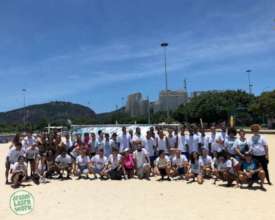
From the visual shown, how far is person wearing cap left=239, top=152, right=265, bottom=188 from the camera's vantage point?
31.3 feet

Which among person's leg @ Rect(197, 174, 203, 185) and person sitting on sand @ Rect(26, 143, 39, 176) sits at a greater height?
person sitting on sand @ Rect(26, 143, 39, 176)

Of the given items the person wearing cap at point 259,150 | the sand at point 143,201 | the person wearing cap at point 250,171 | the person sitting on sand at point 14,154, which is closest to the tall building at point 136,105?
the person sitting on sand at point 14,154

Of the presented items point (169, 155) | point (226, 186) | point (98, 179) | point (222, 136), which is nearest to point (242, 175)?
point (226, 186)

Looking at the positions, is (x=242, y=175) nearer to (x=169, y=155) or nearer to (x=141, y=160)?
(x=169, y=155)

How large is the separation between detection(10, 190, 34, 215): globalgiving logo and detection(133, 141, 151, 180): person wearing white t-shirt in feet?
12.9

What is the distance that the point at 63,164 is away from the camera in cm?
1184

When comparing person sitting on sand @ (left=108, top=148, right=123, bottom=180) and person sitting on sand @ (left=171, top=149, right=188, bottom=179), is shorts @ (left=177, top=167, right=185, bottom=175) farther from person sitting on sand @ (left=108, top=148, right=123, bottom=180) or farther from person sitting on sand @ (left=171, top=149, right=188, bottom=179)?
person sitting on sand @ (left=108, top=148, right=123, bottom=180)

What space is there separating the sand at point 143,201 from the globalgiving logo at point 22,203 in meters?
0.13

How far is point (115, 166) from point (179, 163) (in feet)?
7.48

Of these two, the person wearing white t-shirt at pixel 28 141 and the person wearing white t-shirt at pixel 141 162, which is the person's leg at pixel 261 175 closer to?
the person wearing white t-shirt at pixel 141 162

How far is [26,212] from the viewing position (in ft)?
24.2

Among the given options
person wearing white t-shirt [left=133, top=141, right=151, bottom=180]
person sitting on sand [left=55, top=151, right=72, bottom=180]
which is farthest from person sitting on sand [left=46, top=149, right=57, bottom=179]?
person wearing white t-shirt [left=133, top=141, right=151, bottom=180]

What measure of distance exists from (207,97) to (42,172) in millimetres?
52415

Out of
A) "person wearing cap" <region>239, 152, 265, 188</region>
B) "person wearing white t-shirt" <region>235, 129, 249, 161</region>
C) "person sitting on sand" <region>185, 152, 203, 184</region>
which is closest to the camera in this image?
"person wearing cap" <region>239, 152, 265, 188</region>
